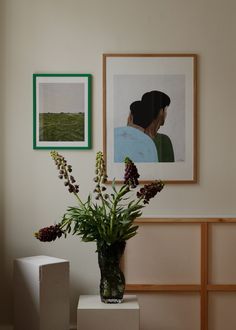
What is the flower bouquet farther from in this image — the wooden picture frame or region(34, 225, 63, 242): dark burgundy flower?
the wooden picture frame

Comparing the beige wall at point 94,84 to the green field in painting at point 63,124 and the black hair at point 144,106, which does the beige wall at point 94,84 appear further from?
the black hair at point 144,106

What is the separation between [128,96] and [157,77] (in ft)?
0.74

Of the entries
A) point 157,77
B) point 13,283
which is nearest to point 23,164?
point 13,283

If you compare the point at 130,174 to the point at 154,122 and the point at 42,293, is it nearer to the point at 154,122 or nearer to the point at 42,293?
the point at 154,122

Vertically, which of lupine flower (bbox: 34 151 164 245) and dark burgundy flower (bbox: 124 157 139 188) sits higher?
dark burgundy flower (bbox: 124 157 139 188)

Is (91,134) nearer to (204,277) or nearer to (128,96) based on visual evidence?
(128,96)

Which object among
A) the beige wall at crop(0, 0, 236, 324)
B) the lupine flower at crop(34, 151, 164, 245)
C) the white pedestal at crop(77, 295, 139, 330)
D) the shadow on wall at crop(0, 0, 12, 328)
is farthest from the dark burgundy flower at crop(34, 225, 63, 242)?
the shadow on wall at crop(0, 0, 12, 328)

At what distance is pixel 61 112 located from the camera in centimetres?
440

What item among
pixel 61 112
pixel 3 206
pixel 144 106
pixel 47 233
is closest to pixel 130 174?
pixel 47 233

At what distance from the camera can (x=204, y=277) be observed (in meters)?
4.37

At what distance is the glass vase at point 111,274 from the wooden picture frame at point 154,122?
62cm

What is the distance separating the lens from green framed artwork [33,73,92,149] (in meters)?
4.39

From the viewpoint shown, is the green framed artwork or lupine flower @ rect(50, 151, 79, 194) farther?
the green framed artwork

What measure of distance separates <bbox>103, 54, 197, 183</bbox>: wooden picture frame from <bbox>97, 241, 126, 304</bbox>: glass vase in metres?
0.62
